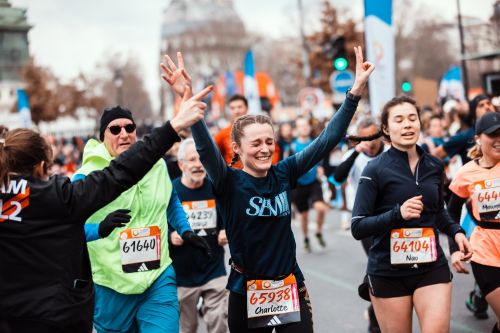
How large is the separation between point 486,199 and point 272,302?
1906 millimetres

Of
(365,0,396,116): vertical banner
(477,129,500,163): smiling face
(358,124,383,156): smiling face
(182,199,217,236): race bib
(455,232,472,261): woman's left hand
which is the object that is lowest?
(455,232,472,261): woman's left hand

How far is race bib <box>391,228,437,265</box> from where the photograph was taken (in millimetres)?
4262

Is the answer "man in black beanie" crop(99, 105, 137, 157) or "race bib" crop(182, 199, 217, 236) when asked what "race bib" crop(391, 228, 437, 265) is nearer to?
"man in black beanie" crop(99, 105, 137, 157)

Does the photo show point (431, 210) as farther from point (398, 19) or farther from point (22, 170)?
point (398, 19)

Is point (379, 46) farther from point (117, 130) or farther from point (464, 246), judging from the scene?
point (117, 130)

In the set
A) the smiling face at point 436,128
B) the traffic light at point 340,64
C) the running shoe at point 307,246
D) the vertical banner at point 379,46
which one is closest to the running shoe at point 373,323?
the vertical banner at point 379,46

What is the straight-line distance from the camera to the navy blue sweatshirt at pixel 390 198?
4293 mm

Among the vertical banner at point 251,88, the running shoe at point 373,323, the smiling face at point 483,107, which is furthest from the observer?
the vertical banner at point 251,88

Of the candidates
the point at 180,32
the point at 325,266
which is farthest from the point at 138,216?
the point at 180,32

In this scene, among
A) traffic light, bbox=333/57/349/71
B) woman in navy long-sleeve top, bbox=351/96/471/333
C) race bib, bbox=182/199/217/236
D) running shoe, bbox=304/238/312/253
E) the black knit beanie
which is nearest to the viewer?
woman in navy long-sleeve top, bbox=351/96/471/333

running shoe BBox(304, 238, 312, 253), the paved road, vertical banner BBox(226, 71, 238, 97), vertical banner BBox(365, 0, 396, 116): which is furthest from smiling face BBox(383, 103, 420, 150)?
vertical banner BBox(226, 71, 238, 97)

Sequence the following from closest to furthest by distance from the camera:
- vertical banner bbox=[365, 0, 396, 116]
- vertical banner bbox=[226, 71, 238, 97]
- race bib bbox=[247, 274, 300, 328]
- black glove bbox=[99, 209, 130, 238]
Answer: black glove bbox=[99, 209, 130, 238] → race bib bbox=[247, 274, 300, 328] → vertical banner bbox=[365, 0, 396, 116] → vertical banner bbox=[226, 71, 238, 97]

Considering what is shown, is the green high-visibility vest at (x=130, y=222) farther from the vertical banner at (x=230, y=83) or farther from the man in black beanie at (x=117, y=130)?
the vertical banner at (x=230, y=83)

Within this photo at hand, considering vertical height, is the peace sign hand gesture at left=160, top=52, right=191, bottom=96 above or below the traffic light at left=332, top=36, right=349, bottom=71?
below
